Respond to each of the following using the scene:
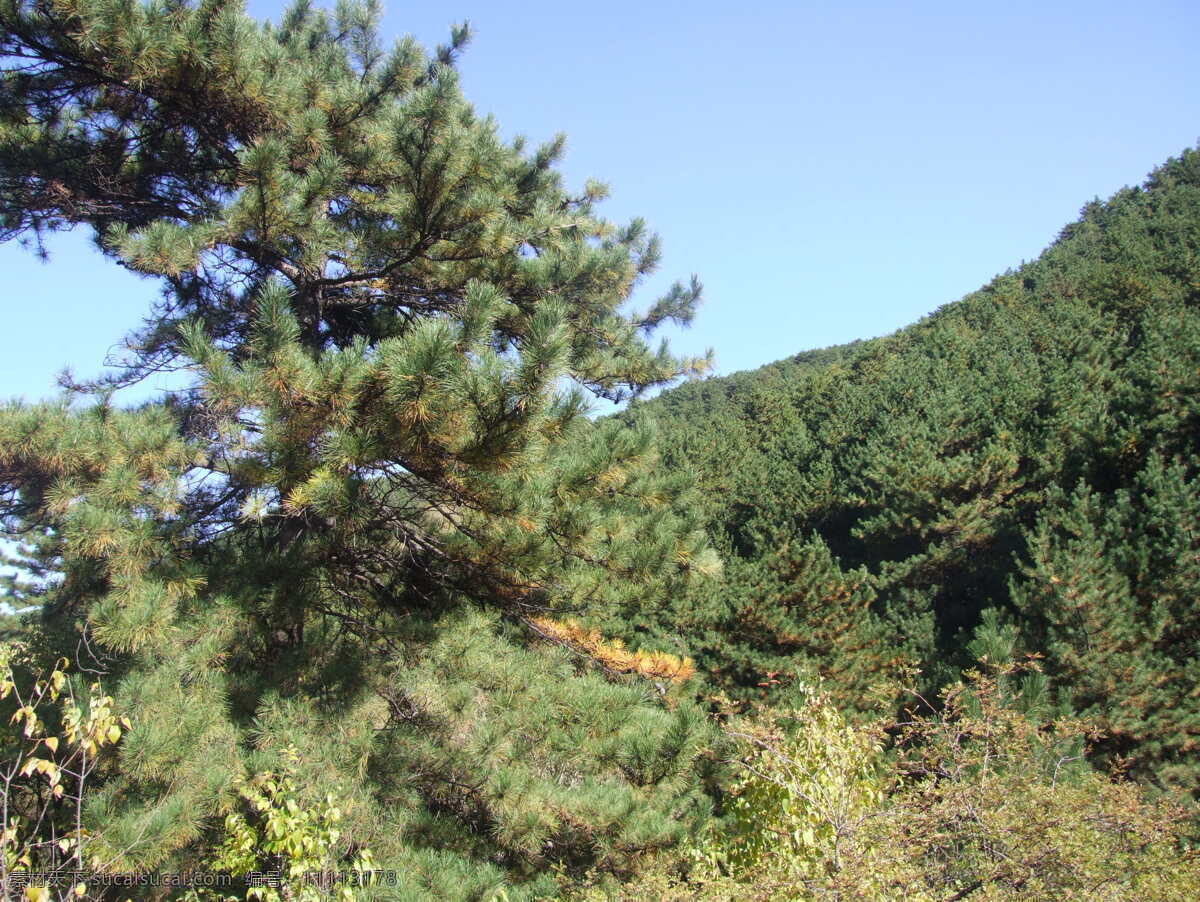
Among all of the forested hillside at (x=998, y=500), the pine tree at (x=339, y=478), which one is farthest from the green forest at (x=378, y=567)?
the forested hillside at (x=998, y=500)

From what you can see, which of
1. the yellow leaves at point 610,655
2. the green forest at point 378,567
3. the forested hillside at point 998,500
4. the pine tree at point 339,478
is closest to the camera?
the green forest at point 378,567

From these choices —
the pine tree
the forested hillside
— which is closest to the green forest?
the pine tree

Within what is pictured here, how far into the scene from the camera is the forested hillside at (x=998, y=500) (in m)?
10.8

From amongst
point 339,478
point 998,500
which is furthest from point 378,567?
point 998,500

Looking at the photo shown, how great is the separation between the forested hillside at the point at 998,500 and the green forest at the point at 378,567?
1.14 meters

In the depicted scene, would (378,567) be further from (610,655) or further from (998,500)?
(998,500)

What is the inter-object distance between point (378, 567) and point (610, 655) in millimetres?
1992

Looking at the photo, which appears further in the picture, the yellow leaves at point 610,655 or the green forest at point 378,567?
the yellow leaves at point 610,655

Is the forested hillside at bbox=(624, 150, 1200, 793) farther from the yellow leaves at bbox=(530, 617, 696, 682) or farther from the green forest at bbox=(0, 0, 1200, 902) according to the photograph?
the green forest at bbox=(0, 0, 1200, 902)

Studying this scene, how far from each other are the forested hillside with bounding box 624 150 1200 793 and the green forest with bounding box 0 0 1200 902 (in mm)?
1145

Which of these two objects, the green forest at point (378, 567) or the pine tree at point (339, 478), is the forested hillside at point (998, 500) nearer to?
the green forest at point (378, 567)

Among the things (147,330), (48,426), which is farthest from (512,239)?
(48,426)

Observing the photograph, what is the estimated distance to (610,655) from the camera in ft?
19.1

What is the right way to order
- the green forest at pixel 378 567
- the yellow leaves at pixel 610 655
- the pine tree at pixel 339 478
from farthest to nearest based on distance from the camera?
the yellow leaves at pixel 610 655
the pine tree at pixel 339 478
the green forest at pixel 378 567
